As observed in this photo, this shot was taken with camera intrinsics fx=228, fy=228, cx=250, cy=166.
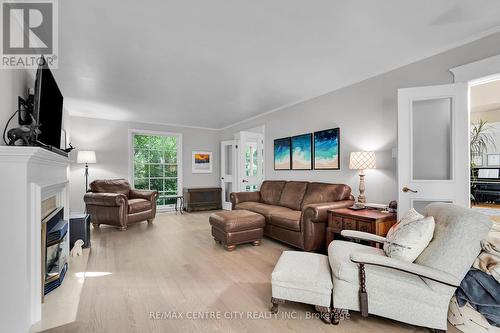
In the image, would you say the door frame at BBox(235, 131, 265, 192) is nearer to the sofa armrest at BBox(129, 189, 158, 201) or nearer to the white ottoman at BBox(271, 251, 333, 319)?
the sofa armrest at BBox(129, 189, 158, 201)

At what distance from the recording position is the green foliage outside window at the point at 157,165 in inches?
239

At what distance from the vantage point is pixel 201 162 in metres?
6.82

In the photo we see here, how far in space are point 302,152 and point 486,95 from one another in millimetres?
2894

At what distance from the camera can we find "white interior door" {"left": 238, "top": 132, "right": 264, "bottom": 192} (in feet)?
17.7

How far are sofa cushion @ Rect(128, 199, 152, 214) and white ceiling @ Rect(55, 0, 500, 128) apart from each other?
2.04 meters

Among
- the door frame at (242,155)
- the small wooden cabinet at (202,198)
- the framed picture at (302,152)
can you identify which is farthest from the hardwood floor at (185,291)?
the small wooden cabinet at (202,198)

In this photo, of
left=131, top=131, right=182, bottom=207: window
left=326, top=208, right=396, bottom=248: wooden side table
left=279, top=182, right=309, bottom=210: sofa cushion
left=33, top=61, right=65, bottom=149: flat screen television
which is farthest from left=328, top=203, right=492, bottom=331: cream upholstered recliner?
left=131, top=131, right=182, bottom=207: window

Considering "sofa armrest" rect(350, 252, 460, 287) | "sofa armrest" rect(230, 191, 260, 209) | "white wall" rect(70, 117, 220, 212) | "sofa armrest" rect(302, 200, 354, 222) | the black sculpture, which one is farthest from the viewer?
"white wall" rect(70, 117, 220, 212)

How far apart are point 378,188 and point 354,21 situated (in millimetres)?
2100

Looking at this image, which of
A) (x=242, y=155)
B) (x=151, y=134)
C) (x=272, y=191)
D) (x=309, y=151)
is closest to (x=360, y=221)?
(x=309, y=151)

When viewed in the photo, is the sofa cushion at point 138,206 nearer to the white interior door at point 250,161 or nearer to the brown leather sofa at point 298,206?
the brown leather sofa at point 298,206

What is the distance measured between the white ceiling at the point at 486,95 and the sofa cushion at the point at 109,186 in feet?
21.5

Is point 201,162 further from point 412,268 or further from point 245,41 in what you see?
point 412,268

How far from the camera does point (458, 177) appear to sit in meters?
2.32
